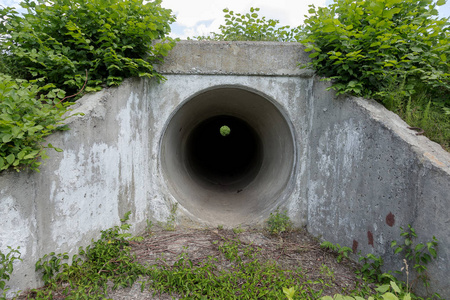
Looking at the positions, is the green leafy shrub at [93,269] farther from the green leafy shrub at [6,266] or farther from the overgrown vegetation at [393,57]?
the overgrown vegetation at [393,57]

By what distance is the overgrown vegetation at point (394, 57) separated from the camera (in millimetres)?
3148

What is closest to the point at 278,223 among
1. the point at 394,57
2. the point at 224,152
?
the point at 394,57

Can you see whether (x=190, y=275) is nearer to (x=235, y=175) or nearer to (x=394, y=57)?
(x=394, y=57)

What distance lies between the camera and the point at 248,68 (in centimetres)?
395

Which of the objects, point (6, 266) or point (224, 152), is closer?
point (6, 266)

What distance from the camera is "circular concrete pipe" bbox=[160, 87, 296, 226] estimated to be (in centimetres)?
441

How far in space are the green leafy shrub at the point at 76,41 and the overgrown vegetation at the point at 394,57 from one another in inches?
86.5

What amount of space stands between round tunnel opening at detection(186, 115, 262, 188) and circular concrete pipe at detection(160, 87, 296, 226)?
52mm

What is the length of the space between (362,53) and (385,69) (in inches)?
14.2

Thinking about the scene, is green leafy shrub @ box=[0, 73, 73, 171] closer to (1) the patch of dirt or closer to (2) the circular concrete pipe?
(1) the patch of dirt

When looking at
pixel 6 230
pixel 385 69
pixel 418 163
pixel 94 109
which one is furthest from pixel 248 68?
pixel 6 230

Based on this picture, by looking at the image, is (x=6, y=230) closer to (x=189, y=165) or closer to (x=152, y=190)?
(x=152, y=190)

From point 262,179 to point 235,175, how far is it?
2.01 meters

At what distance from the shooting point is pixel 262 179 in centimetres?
543
